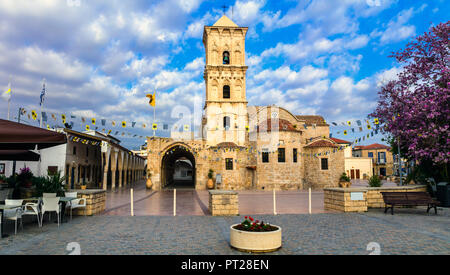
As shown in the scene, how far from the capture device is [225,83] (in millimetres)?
30703

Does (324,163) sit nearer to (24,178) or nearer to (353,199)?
(353,199)

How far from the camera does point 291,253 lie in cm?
548

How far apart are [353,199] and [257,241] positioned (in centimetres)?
668

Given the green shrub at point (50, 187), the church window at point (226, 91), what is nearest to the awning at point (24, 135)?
the green shrub at point (50, 187)

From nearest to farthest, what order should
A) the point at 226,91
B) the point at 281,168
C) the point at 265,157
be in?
1. the point at 281,168
2. the point at 265,157
3. the point at 226,91

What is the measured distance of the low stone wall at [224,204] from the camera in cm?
1020

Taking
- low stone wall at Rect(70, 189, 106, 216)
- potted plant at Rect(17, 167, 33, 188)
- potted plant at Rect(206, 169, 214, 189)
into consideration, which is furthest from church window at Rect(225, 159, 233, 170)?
potted plant at Rect(17, 167, 33, 188)

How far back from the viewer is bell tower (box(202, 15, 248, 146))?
1161 inches

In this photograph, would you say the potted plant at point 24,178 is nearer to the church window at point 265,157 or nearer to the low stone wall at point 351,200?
the low stone wall at point 351,200

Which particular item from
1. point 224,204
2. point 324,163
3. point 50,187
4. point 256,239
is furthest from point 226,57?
point 256,239

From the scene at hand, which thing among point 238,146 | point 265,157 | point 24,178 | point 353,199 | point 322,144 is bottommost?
point 353,199
